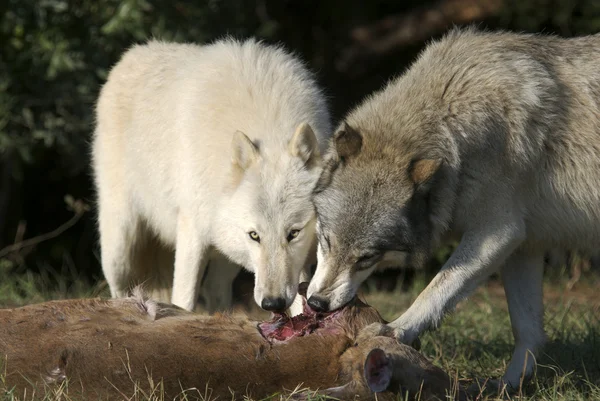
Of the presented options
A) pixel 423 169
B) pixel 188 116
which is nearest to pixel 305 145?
pixel 423 169

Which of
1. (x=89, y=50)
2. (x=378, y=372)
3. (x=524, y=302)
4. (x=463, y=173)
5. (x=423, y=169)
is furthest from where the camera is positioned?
(x=89, y=50)

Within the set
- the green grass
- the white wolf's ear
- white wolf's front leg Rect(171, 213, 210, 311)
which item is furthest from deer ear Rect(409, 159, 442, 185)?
white wolf's front leg Rect(171, 213, 210, 311)

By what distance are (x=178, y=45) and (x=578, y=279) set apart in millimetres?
4459

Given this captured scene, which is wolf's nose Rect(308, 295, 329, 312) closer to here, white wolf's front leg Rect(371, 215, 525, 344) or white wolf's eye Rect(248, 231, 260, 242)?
white wolf's front leg Rect(371, 215, 525, 344)

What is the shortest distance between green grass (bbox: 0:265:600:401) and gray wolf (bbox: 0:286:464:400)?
0.09m

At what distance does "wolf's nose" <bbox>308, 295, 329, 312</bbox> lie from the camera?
4.42m

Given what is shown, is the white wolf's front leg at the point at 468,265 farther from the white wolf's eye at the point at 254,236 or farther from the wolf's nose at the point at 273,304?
the white wolf's eye at the point at 254,236

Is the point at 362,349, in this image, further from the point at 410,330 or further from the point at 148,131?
the point at 148,131

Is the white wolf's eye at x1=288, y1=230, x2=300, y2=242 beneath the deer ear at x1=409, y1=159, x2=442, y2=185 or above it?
beneath

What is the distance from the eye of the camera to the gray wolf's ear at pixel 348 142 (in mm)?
4734

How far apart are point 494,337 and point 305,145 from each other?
2.04 meters

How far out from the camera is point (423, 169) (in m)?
4.54

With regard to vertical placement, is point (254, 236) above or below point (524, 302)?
above

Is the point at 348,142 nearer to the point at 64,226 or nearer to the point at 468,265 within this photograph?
the point at 468,265
